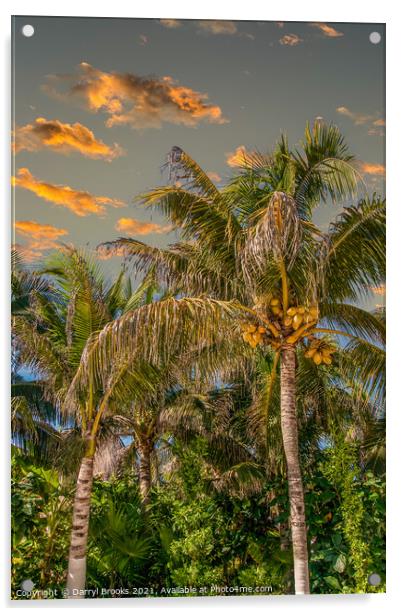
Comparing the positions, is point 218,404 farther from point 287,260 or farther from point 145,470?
point 287,260

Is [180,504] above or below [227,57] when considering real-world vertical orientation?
below

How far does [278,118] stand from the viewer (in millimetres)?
5711

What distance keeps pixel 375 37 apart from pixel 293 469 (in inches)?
125

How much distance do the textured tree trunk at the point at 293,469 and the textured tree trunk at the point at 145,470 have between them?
3.35 ft

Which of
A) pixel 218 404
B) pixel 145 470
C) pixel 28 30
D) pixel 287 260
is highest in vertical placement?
pixel 28 30

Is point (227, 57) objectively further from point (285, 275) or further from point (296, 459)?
point (296, 459)

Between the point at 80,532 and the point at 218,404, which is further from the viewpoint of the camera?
the point at 218,404

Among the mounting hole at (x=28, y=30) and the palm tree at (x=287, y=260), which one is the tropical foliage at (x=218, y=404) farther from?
the mounting hole at (x=28, y=30)

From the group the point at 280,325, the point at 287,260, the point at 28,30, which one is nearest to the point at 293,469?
the point at 280,325

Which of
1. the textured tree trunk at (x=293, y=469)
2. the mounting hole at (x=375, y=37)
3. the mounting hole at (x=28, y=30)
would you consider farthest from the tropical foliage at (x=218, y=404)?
the mounting hole at (x=28, y=30)
